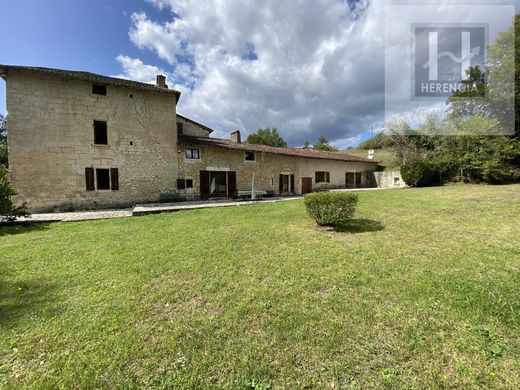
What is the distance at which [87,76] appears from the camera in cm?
1241

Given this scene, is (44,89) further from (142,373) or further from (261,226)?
(142,373)

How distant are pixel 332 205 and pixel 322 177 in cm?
1628

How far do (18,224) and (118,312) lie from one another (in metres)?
9.83

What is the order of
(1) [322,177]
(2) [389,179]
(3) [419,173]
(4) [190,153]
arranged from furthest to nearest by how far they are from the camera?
(2) [389,179] < (1) [322,177] < (3) [419,173] < (4) [190,153]

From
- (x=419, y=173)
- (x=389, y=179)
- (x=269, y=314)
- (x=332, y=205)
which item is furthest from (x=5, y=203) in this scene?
(x=389, y=179)

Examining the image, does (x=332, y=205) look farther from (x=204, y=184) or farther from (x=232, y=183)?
(x=232, y=183)

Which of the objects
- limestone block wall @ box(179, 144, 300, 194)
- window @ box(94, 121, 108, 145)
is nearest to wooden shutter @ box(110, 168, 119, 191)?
window @ box(94, 121, 108, 145)

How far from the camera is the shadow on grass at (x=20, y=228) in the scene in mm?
7676

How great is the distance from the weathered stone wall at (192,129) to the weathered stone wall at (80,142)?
335 cm

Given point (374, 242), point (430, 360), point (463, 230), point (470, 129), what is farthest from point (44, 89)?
point (470, 129)

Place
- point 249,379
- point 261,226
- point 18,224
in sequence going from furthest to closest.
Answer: point 18,224, point 261,226, point 249,379

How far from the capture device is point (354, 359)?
202cm

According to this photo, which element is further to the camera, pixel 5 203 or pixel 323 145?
pixel 323 145

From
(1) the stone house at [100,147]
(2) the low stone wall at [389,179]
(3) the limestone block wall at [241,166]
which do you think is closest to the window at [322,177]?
(3) the limestone block wall at [241,166]
